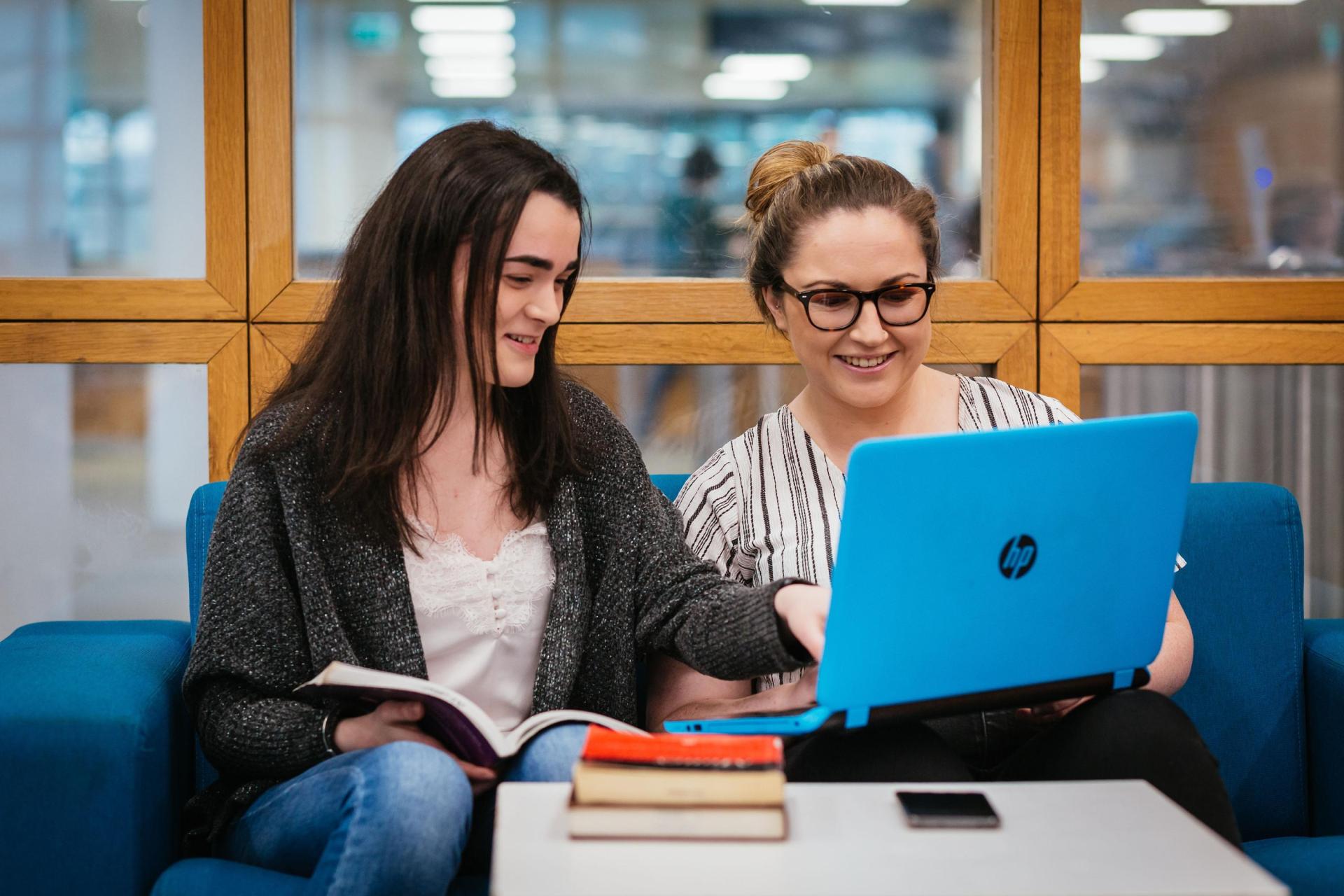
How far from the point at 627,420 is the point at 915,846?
1.25 m

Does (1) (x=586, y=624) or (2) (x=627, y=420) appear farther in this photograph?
(2) (x=627, y=420)

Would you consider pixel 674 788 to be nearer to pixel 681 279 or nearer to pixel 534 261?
pixel 534 261

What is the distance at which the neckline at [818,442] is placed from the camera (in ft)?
5.48

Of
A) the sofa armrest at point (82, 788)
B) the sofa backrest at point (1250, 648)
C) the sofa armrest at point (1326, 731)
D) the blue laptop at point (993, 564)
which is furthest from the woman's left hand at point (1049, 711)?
the sofa armrest at point (82, 788)

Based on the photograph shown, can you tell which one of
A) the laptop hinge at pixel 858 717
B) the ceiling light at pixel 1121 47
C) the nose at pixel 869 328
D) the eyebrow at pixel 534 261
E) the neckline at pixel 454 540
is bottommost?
the laptop hinge at pixel 858 717

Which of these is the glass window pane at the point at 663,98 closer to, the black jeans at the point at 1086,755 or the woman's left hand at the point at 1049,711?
the woman's left hand at the point at 1049,711

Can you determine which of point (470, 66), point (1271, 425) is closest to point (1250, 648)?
point (1271, 425)

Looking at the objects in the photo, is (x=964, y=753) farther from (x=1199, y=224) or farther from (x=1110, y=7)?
(x=1110, y=7)

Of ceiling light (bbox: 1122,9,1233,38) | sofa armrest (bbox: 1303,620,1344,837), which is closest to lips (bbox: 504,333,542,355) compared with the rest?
sofa armrest (bbox: 1303,620,1344,837)

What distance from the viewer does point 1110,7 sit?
2.09 metres

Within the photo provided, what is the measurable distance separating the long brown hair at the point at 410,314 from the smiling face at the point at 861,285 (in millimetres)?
322

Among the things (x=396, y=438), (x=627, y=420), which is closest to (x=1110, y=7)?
(x=627, y=420)

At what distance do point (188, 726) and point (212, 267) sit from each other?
0.80m

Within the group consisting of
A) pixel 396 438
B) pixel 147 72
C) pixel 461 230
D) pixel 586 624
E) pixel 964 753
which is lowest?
pixel 964 753
